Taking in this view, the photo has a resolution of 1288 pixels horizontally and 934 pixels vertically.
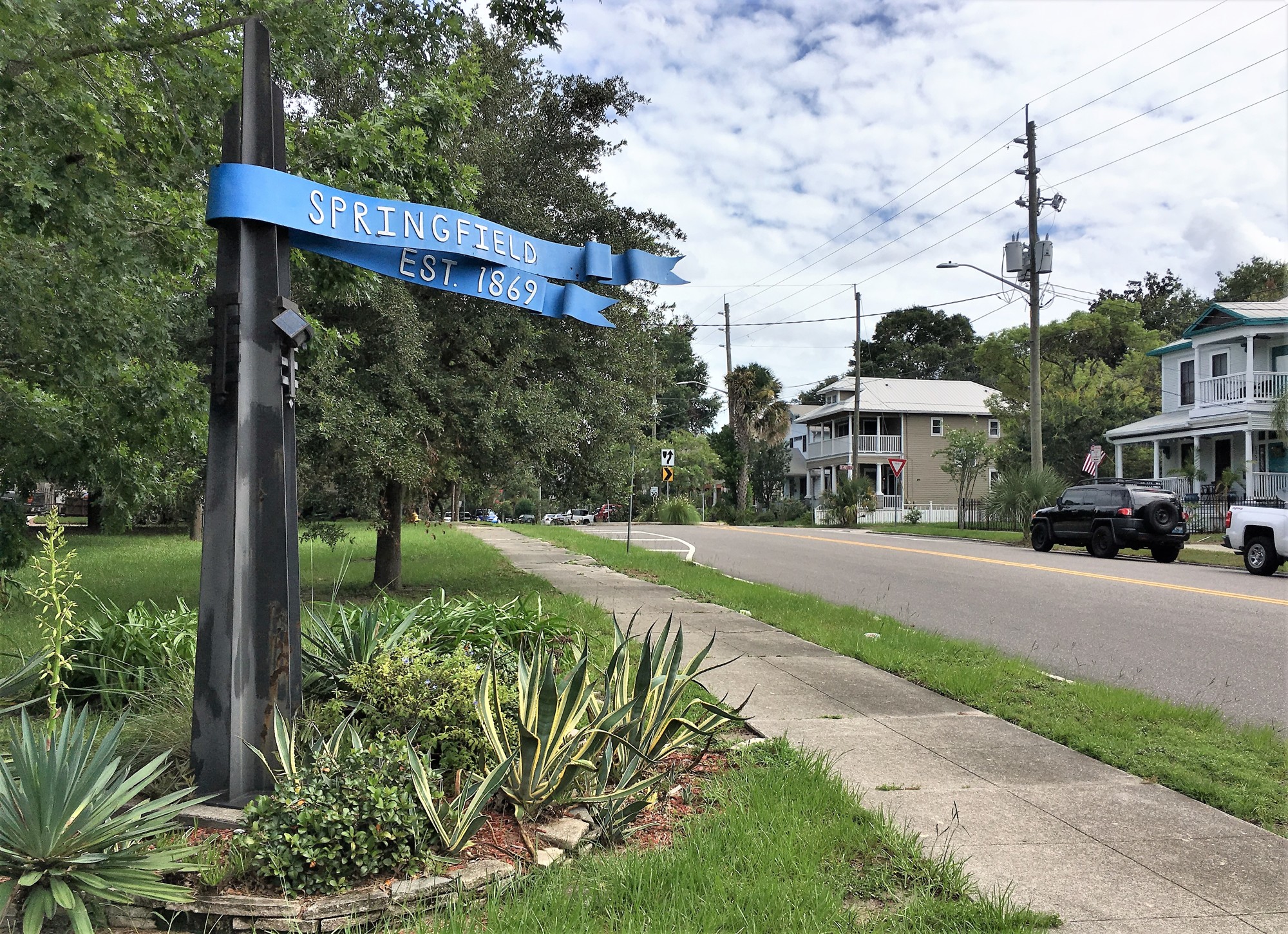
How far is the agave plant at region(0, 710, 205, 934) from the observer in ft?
10.2

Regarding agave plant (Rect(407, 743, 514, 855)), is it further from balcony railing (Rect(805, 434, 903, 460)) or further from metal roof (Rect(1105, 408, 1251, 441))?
balcony railing (Rect(805, 434, 903, 460))

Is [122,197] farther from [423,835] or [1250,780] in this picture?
[1250,780]

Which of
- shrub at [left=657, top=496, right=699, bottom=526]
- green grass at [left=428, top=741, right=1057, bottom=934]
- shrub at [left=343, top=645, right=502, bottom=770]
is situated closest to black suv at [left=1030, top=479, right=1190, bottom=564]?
green grass at [left=428, top=741, right=1057, bottom=934]

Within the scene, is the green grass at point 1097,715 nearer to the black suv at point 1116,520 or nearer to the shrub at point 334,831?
the shrub at point 334,831

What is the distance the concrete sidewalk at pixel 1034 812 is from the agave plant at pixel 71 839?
122 inches

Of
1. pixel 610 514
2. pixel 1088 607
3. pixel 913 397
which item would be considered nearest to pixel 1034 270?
pixel 1088 607

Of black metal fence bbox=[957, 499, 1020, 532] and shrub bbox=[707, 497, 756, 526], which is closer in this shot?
black metal fence bbox=[957, 499, 1020, 532]

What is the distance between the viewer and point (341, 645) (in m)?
5.48

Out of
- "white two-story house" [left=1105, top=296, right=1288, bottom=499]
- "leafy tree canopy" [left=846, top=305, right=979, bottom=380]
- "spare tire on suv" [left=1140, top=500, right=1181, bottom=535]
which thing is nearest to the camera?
"spare tire on suv" [left=1140, top=500, right=1181, bottom=535]

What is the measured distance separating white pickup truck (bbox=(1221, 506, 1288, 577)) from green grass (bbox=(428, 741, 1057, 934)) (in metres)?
16.0

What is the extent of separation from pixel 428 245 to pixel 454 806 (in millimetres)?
2705

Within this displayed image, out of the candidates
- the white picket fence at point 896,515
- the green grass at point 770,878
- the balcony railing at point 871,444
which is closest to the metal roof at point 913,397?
the balcony railing at point 871,444

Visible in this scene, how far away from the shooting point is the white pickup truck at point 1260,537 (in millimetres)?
16641

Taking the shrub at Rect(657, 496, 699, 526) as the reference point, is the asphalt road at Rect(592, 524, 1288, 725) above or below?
below
